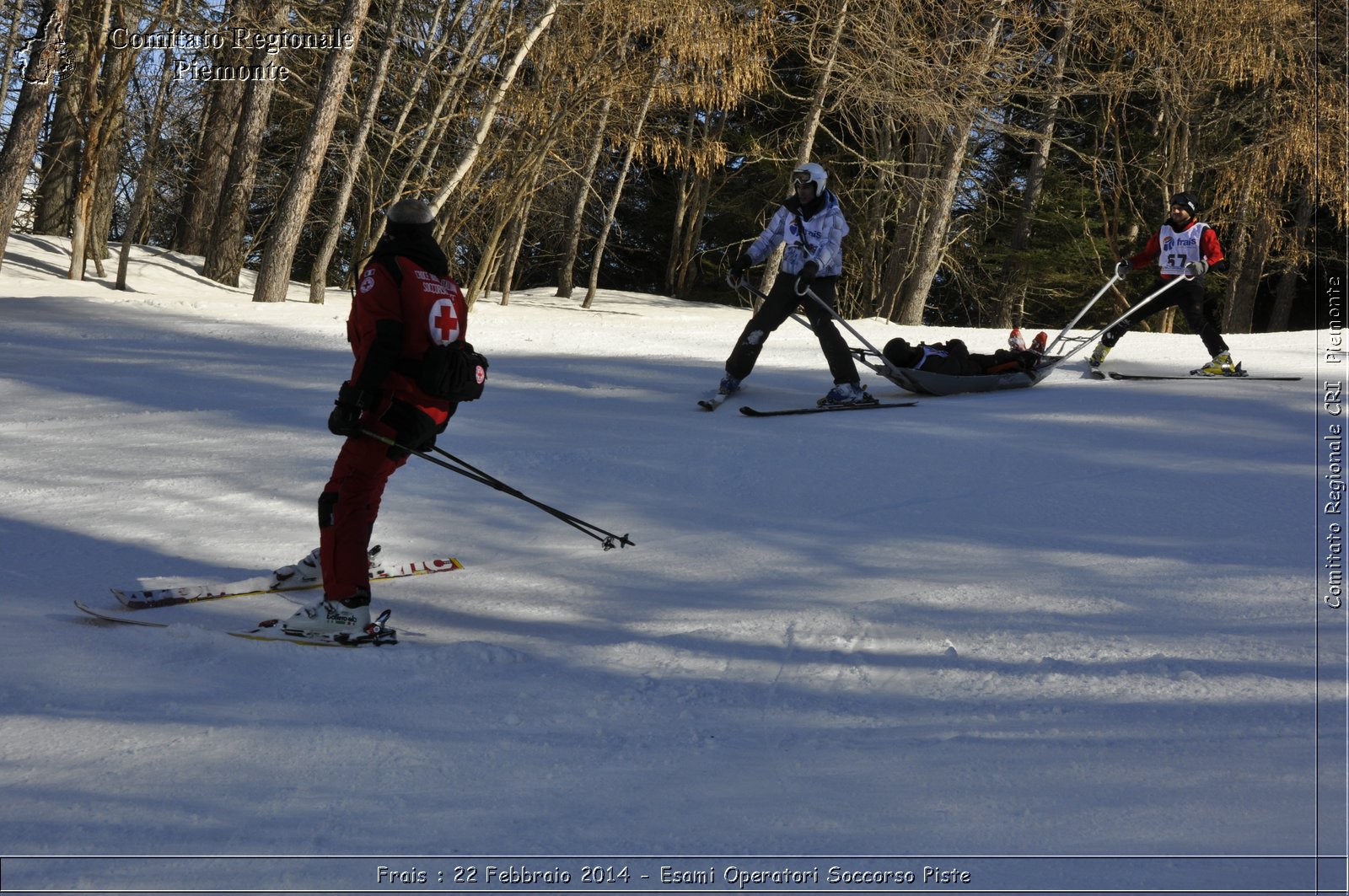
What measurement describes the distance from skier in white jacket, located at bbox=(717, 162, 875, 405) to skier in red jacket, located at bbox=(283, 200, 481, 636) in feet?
13.9

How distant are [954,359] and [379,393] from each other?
618 centimetres

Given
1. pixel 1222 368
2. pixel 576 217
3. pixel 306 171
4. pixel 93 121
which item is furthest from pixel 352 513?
pixel 576 217

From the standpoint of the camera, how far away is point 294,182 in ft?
47.3

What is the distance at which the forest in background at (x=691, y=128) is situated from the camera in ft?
50.0

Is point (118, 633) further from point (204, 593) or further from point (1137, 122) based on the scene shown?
point (1137, 122)

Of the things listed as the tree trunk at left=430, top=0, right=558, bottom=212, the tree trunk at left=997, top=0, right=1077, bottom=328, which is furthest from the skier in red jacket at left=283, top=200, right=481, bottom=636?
the tree trunk at left=997, top=0, right=1077, bottom=328

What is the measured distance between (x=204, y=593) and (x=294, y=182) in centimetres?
1135

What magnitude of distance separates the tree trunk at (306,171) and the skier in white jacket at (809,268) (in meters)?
8.17

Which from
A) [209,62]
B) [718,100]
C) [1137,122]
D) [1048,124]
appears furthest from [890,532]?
[1137,122]

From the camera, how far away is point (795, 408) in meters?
8.51

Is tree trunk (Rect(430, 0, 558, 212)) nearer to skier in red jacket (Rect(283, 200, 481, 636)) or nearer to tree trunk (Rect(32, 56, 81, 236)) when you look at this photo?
tree trunk (Rect(32, 56, 81, 236))

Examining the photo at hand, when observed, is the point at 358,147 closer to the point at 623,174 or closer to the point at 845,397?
the point at 623,174

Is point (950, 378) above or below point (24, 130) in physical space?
below

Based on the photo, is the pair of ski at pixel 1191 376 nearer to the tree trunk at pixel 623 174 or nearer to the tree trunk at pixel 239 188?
the tree trunk at pixel 623 174
